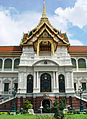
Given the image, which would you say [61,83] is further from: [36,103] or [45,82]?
[36,103]

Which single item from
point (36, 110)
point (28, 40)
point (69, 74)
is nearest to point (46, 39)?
point (28, 40)

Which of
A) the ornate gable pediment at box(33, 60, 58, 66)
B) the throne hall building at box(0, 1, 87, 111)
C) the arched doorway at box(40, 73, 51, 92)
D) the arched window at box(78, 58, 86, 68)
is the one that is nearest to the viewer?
the throne hall building at box(0, 1, 87, 111)

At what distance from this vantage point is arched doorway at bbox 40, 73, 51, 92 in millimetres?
28281

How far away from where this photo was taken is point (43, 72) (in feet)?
95.1

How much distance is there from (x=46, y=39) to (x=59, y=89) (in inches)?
400

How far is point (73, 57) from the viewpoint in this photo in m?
35.3

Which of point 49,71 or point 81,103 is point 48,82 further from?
point 81,103

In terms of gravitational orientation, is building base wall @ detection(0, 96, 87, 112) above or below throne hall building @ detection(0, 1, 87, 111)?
below

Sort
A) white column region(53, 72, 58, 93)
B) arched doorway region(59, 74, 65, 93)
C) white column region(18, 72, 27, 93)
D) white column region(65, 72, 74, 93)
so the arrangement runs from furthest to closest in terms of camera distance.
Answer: arched doorway region(59, 74, 65, 93), white column region(18, 72, 27, 93), white column region(65, 72, 74, 93), white column region(53, 72, 58, 93)

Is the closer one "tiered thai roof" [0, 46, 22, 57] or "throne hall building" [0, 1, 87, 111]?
"throne hall building" [0, 1, 87, 111]

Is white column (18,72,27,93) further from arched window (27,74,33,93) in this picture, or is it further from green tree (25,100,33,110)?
green tree (25,100,33,110)

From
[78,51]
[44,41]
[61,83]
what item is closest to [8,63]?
[44,41]

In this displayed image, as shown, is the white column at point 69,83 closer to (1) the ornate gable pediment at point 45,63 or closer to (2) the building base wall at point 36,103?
(2) the building base wall at point 36,103

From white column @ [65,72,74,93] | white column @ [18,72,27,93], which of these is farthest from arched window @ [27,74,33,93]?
white column @ [65,72,74,93]
